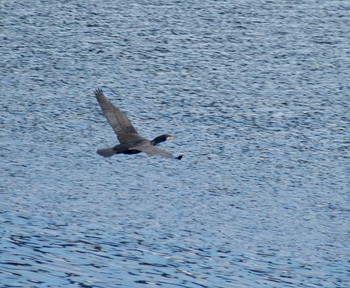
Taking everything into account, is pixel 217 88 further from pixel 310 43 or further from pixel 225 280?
pixel 225 280

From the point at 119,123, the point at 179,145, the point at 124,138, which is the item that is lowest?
the point at 179,145

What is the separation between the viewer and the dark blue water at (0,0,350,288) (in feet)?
61.9

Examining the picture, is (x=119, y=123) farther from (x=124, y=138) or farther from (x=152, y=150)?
(x=152, y=150)

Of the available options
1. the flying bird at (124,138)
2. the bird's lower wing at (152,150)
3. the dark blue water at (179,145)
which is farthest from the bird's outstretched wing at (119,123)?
the dark blue water at (179,145)

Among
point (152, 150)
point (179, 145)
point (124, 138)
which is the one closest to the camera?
point (152, 150)

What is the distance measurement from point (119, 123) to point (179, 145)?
12.8ft

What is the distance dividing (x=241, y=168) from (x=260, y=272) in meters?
4.89

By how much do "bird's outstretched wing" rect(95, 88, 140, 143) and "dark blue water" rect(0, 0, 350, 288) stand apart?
1.43 m

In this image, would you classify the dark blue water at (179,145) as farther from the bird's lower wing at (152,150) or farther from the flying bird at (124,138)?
the bird's lower wing at (152,150)

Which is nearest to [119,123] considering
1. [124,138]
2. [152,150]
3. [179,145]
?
[124,138]

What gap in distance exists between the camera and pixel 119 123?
20516 millimetres

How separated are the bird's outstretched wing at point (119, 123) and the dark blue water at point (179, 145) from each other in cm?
143

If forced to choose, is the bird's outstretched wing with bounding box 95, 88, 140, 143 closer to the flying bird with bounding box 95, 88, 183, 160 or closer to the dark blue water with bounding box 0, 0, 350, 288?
the flying bird with bounding box 95, 88, 183, 160

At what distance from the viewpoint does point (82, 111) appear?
2636 centimetres
